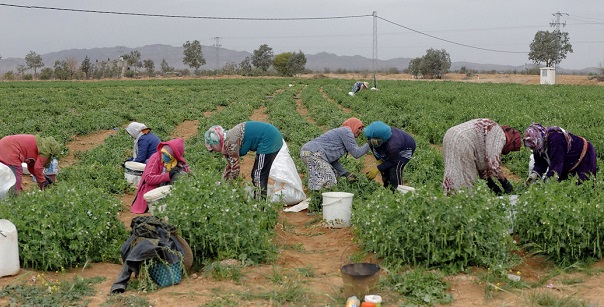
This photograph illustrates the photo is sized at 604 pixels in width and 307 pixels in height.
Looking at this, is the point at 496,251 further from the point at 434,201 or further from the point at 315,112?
the point at 315,112

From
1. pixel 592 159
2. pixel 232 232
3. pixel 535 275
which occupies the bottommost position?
pixel 535 275

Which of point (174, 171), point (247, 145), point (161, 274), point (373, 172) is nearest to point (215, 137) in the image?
point (247, 145)

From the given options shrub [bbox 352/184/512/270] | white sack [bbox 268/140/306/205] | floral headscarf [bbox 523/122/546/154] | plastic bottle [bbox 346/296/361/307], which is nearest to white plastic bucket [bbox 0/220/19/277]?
plastic bottle [bbox 346/296/361/307]

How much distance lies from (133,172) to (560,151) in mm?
6083

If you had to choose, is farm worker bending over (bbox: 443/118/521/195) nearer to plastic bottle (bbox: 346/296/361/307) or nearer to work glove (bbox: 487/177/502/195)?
work glove (bbox: 487/177/502/195)

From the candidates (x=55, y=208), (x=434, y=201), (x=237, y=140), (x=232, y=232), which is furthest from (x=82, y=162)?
(x=434, y=201)

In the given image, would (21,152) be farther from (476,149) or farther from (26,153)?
(476,149)

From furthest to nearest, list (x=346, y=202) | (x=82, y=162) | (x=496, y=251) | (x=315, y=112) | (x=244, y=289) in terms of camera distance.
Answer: (x=315, y=112) < (x=82, y=162) < (x=346, y=202) < (x=496, y=251) < (x=244, y=289)

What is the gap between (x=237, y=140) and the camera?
731 centimetres

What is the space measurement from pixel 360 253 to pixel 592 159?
2.85 metres

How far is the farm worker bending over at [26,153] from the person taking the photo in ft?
25.8

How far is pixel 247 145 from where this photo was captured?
7.44m

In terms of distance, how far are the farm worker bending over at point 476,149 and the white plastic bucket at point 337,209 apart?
1.21 metres

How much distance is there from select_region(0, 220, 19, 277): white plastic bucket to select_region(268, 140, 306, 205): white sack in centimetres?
349
